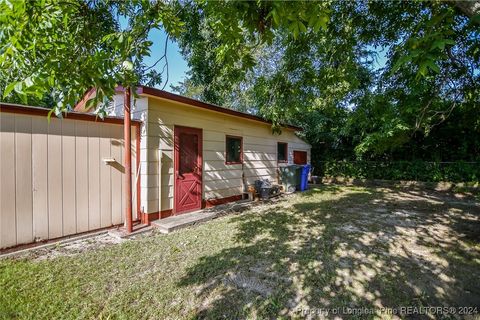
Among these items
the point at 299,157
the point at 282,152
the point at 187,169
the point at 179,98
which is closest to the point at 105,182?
the point at 187,169

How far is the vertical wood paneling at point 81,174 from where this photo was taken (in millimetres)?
4180

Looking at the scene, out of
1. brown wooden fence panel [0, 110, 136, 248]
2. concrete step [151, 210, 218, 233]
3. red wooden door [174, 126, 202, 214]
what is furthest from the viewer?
red wooden door [174, 126, 202, 214]

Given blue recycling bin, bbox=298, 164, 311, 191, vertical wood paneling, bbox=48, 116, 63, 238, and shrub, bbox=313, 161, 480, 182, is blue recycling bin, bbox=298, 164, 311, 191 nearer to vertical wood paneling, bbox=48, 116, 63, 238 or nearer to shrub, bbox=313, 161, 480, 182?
shrub, bbox=313, 161, 480, 182

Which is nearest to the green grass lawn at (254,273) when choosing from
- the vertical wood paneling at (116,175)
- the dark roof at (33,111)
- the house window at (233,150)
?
the vertical wood paneling at (116,175)

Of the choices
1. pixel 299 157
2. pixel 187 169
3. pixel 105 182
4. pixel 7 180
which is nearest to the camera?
pixel 7 180

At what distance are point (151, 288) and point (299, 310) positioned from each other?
5.32ft

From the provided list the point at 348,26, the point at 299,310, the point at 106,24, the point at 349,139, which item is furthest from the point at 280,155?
the point at 299,310

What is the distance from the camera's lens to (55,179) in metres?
3.94

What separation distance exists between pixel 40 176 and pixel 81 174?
1.87 ft

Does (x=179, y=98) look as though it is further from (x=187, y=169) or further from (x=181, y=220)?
(x=181, y=220)

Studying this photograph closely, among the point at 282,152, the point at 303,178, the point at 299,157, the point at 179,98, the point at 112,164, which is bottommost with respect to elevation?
the point at 303,178

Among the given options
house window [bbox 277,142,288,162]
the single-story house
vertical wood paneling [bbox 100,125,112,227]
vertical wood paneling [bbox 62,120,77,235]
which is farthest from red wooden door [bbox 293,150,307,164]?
vertical wood paneling [bbox 62,120,77,235]

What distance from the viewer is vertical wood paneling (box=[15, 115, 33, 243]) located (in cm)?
357

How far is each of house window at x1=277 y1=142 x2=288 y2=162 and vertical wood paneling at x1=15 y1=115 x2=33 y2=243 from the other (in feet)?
24.9
